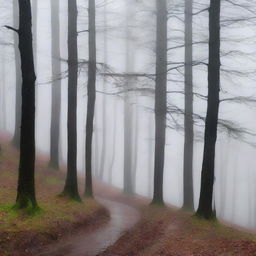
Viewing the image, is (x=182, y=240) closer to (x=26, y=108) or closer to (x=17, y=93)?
(x=26, y=108)

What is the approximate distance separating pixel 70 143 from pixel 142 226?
4.51 metres

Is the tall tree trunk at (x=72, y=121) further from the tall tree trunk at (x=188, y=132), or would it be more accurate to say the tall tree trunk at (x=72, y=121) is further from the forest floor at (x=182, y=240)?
the tall tree trunk at (x=188, y=132)

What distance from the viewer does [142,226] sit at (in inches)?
550

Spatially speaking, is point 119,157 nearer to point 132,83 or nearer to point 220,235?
point 132,83

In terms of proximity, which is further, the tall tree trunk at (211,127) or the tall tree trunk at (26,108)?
the tall tree trunk at (211,127)

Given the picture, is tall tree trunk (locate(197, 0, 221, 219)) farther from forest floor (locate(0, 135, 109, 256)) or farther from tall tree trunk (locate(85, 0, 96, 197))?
tall tree trunk (locate(85, 0, 96, 197))

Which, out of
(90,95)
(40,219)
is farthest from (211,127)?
(90,95)

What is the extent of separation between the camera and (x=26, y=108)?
11375mm

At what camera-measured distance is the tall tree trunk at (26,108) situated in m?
11.4

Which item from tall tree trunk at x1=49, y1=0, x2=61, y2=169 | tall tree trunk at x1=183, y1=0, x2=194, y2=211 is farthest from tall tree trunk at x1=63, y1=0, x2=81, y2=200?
tall tree trunk at x1=49, y1=0, x2=61, y2=169

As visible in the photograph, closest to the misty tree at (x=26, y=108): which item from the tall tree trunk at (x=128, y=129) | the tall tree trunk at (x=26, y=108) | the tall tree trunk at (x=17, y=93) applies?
the tall tree trunk at (x=26, y=108)

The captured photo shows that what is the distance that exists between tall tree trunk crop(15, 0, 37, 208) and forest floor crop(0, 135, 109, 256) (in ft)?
1.92

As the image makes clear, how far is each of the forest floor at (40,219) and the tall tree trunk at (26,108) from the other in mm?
584

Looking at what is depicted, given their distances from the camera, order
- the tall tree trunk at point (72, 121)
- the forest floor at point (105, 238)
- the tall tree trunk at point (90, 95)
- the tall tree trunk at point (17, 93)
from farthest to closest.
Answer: the tall tree trunk at point (17, 93) < the tall tree trunk at point (90, 95) < the tall tree trunk at point (72, 121) < the forest floor at point (105, 238)
